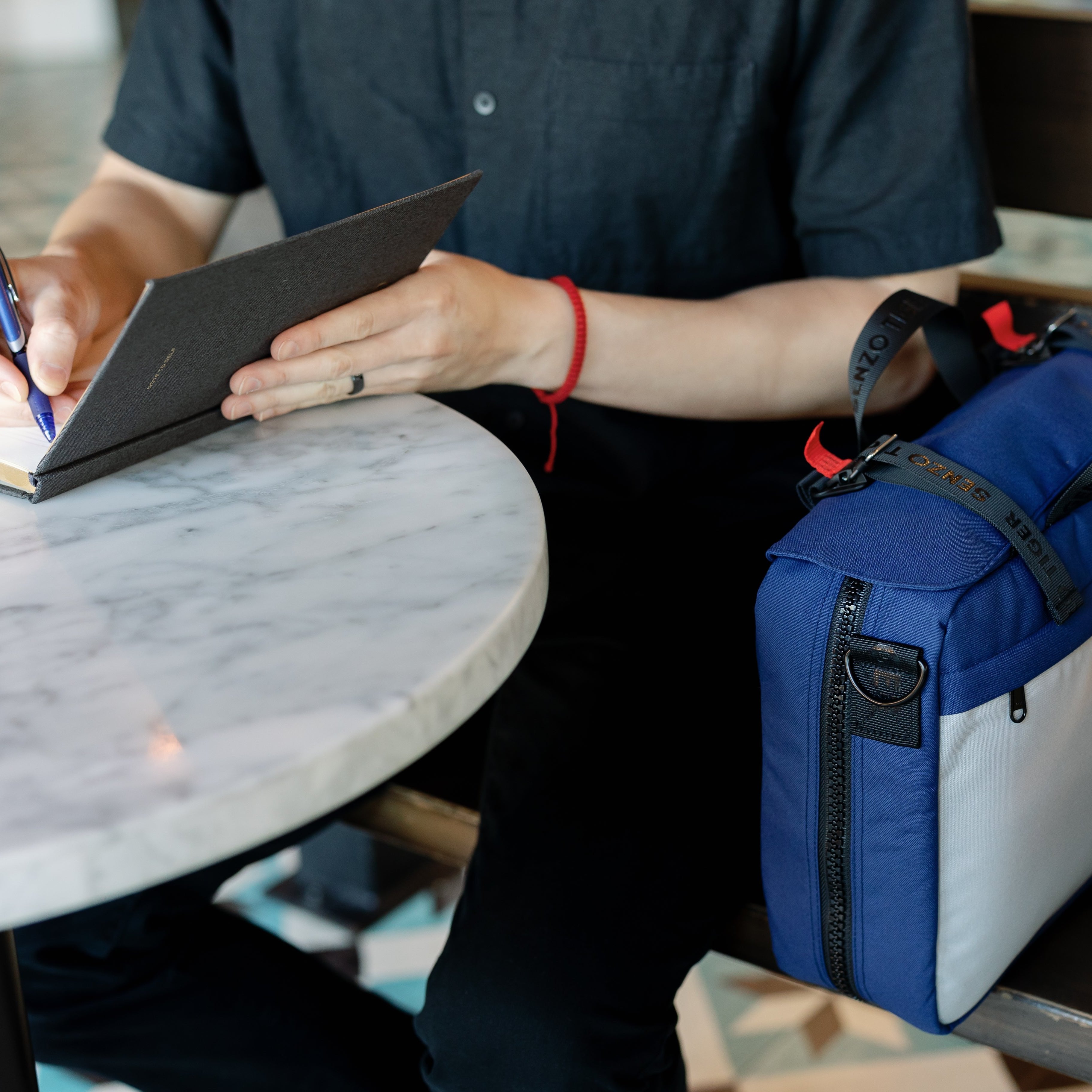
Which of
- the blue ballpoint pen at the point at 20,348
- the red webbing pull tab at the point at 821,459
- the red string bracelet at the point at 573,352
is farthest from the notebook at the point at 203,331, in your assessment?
the red webbing pull tab at the point at 821,459

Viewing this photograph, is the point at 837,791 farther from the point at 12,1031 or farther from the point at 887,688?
the point at 12,1031

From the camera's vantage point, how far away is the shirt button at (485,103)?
3.15 feet

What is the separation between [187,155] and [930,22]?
26.9 inches

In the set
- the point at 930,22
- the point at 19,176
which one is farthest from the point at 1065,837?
the point at 19,176

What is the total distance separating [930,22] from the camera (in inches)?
34.8

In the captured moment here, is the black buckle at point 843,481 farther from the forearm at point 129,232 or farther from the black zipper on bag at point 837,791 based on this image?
the forearm at point 129,232

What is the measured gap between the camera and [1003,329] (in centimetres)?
96

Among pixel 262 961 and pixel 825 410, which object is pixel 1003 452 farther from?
pixel 262 961

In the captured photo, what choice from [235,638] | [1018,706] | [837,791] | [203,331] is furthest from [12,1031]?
[1018,706]

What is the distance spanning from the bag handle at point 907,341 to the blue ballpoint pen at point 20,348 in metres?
0.51

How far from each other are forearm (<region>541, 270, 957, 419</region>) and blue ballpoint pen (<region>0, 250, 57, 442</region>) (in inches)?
14.1

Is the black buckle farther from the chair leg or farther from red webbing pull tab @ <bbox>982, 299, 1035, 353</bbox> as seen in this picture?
the chair leg

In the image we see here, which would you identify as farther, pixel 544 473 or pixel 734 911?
pixel 544 473

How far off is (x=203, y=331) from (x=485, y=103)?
1.58ft
